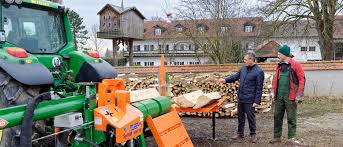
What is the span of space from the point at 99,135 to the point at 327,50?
681 inches

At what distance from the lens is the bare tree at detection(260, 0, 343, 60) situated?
17359 mm

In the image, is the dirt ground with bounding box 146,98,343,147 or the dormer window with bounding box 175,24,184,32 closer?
the dirt ground with bounding box 146,98,343,147

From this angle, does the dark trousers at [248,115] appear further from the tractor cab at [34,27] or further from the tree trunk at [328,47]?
the tree trunk at [328,47]

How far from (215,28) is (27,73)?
16.5 metres

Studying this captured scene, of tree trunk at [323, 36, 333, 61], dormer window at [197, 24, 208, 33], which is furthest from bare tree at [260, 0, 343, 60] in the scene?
dormer window at [197, 24, 208, 33]

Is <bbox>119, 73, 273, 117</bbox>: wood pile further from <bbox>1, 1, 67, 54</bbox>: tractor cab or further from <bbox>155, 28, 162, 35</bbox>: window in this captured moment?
<bbox>155, 28, 162, 35</bbox>: window

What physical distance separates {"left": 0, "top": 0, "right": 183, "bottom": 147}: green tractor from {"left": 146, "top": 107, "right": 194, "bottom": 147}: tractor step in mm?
96

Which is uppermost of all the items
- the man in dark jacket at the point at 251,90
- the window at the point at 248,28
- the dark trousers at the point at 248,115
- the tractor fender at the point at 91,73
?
the window at the point at 248,28

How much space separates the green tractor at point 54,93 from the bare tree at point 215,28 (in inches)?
581

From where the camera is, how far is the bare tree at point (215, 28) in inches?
773

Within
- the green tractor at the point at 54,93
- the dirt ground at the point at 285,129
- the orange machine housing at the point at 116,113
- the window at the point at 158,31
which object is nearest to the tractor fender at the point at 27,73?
the green tractor at the point at 54,93

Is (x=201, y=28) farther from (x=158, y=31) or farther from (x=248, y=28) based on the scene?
(x=158, y=31)

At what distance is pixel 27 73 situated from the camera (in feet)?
12.7

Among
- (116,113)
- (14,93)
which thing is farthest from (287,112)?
(14,93)
